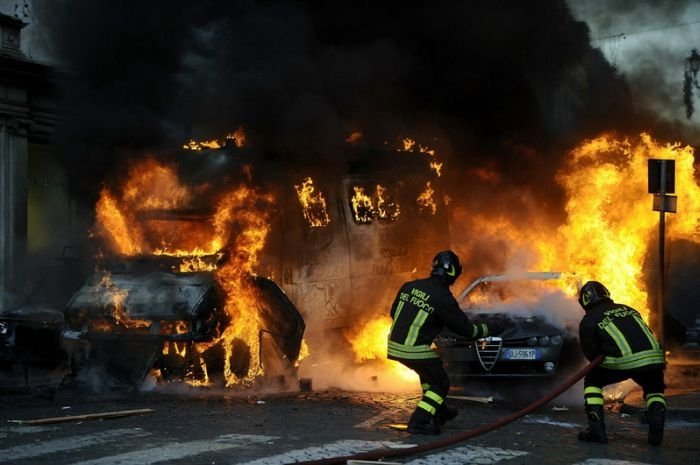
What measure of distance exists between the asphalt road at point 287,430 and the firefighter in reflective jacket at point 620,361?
0.21 metres

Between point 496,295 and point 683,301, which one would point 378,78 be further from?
point 683,301

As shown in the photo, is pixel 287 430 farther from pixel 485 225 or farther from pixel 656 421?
pixel 485 225

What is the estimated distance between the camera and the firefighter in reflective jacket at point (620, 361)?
25.2 feet

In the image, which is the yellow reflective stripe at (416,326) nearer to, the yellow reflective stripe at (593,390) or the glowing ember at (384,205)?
the yellow reflective stripe at (593,390)

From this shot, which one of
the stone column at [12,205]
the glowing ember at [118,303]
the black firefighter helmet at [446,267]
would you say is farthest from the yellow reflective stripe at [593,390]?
the stone column at [12,205]

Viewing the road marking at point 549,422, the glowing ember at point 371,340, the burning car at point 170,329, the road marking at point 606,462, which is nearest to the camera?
the road marking at point 606,462

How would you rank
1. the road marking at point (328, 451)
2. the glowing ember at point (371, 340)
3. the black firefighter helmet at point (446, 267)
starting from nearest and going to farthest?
the road marking at point (328, 451) → the black firefighter helmet at point (446, 267) → the glowing ember at point (371, 340)

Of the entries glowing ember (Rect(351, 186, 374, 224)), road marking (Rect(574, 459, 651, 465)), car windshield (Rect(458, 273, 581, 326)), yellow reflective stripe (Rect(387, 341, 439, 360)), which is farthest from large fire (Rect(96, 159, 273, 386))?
road marking (Rect(574, 459, 651, 465))

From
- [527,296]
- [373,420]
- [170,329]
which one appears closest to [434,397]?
[373,420]

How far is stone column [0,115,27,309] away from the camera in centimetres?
1909

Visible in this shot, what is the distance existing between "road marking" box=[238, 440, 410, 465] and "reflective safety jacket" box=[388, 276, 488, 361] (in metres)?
0.90

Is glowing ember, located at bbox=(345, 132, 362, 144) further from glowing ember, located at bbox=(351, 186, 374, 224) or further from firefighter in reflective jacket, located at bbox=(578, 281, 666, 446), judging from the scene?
firefighter in reflective jacket, located at bbox=(578, 281, 666, 446)

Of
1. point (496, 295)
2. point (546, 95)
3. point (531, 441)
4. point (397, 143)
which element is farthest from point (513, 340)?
point (546, 95)

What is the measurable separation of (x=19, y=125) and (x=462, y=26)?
9.54m
